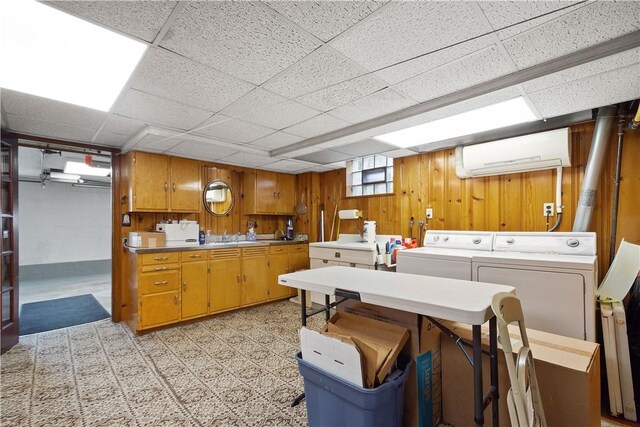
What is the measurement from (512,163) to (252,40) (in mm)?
2590

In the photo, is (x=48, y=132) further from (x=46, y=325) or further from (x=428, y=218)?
(x=428, y=218)

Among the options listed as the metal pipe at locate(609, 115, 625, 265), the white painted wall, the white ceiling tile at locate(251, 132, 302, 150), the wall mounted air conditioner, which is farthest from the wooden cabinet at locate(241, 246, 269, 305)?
the white painted wall

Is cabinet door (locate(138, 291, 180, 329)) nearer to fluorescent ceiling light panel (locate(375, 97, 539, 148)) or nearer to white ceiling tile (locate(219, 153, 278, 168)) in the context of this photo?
white ceiling tile (locate(219, 153, 278, 168))

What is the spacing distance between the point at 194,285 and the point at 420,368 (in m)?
3.05

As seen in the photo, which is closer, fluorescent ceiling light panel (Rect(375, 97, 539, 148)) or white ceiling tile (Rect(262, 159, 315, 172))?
fluorescent ceiling light panel (Rect(375, 97, 539, 148))

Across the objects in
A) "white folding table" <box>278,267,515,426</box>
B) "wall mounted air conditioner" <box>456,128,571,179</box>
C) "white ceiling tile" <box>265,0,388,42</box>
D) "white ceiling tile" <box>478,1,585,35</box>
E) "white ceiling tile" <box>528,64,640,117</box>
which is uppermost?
"white ceiling tile" <box>265,0,388,42</box>

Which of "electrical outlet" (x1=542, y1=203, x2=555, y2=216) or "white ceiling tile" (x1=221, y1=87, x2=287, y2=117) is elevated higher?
"white ceiling tile" (x1=221, y1=87, x2=287, y2=117)

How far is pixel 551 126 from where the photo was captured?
8.59 ft

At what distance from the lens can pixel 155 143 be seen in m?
3.32

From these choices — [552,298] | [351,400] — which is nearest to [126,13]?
[351,400]

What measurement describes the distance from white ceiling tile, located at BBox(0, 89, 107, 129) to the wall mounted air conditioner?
11.6ft

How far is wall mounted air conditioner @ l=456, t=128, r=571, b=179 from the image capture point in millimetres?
2566

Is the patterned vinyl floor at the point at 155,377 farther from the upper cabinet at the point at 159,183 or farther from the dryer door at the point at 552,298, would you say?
the dryer door at the point at 552,298

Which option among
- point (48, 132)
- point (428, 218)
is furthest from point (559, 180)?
point (48, 132)
